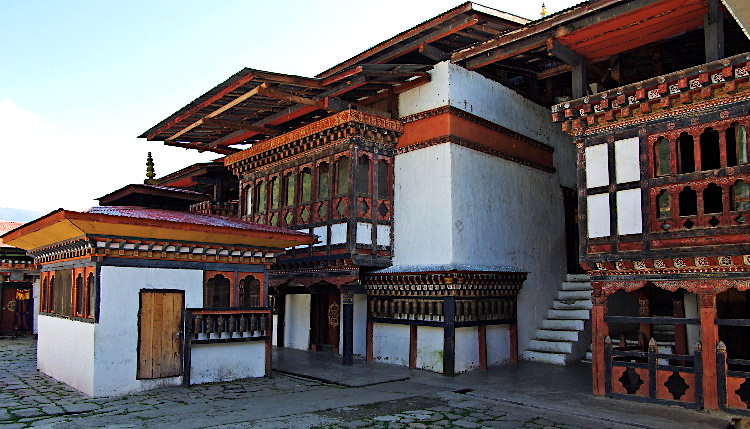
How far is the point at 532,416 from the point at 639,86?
5.90 m

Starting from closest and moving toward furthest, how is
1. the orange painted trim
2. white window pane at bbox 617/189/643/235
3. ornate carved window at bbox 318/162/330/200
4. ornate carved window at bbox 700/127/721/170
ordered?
white window pane at bbox 617/189/643/235 → ornate carved window at bbox 700/127/721/170 → the orange painted trim → ornate carved window at bbox 318/162/330/200

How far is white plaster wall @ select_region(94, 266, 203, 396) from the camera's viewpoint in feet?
36.0

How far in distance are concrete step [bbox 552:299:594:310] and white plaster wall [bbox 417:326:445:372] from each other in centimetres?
470

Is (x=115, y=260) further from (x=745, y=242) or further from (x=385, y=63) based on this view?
(x=745, y=242)

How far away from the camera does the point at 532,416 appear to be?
9.46 m

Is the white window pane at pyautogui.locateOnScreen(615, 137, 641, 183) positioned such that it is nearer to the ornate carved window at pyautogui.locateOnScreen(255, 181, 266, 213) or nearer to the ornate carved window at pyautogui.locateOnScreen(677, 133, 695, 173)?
the ornate carved window at pyautogui.locateOnScreen(677, 133, 695, 173)

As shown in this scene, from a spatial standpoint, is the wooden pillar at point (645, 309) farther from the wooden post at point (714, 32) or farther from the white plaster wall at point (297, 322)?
the white plaster wall at point (297, 322)

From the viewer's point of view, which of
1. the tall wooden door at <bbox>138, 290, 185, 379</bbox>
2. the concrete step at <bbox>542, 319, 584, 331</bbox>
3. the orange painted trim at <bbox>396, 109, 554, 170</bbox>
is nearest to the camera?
→ the tall wooden door at <bbox>138, 290, 185, 379</bbox>

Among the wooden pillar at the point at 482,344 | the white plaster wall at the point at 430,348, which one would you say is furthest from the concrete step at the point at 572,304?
the white plaster wall at the point at 430,348

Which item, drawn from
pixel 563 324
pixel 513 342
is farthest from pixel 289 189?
pixel 563 324

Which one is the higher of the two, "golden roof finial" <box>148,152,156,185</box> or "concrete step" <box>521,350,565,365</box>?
"golden roof finial" <box>148,152,156,185</box>

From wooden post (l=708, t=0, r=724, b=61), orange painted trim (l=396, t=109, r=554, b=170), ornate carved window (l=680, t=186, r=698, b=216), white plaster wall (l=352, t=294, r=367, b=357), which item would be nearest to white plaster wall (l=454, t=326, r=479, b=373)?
white plaster wall (l=352, t=294, r=367, b=357)

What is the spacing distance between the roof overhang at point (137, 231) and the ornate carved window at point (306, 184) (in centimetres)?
255

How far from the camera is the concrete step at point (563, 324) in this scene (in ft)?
51.3
